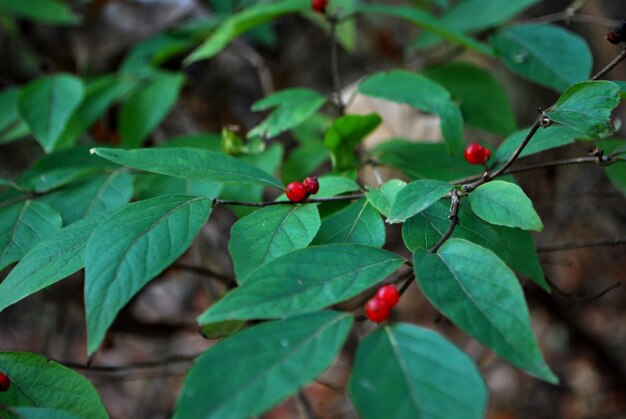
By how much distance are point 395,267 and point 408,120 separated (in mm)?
1160

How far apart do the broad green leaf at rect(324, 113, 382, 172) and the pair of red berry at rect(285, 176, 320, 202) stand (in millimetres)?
234

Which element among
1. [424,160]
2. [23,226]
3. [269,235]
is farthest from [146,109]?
[269,235]

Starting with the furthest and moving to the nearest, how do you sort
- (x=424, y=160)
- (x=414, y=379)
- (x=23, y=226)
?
1. (x=424, y=160)
2. (x=23, y=226)
3. (x=414, y=379)

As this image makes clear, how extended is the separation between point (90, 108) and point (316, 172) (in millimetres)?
886

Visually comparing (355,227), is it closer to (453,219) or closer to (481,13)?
(453,219)

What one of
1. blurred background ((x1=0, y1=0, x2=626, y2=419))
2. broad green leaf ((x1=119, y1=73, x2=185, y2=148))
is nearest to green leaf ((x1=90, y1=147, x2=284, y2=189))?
broad green leaf ((x1=119, y1=73, x2=185, y2=148))

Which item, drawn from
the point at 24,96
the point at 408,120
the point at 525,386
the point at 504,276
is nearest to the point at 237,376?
the point at 504,276

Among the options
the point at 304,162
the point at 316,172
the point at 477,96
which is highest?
the point at 477,96

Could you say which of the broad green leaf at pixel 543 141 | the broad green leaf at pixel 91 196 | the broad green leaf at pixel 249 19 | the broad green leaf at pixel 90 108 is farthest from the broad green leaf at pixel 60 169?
the broad green leaf at pixel 543 141

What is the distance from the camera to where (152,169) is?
0.66 meters

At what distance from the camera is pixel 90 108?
1.27 m

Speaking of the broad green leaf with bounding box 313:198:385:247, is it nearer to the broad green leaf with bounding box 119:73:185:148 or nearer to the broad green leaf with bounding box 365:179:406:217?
the broad green leaf with bounding box 365:179:406:217

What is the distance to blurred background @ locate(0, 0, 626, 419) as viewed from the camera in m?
1.79

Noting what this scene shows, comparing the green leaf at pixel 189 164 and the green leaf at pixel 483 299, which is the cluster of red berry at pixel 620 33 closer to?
the green leaf at pixel 483 299
